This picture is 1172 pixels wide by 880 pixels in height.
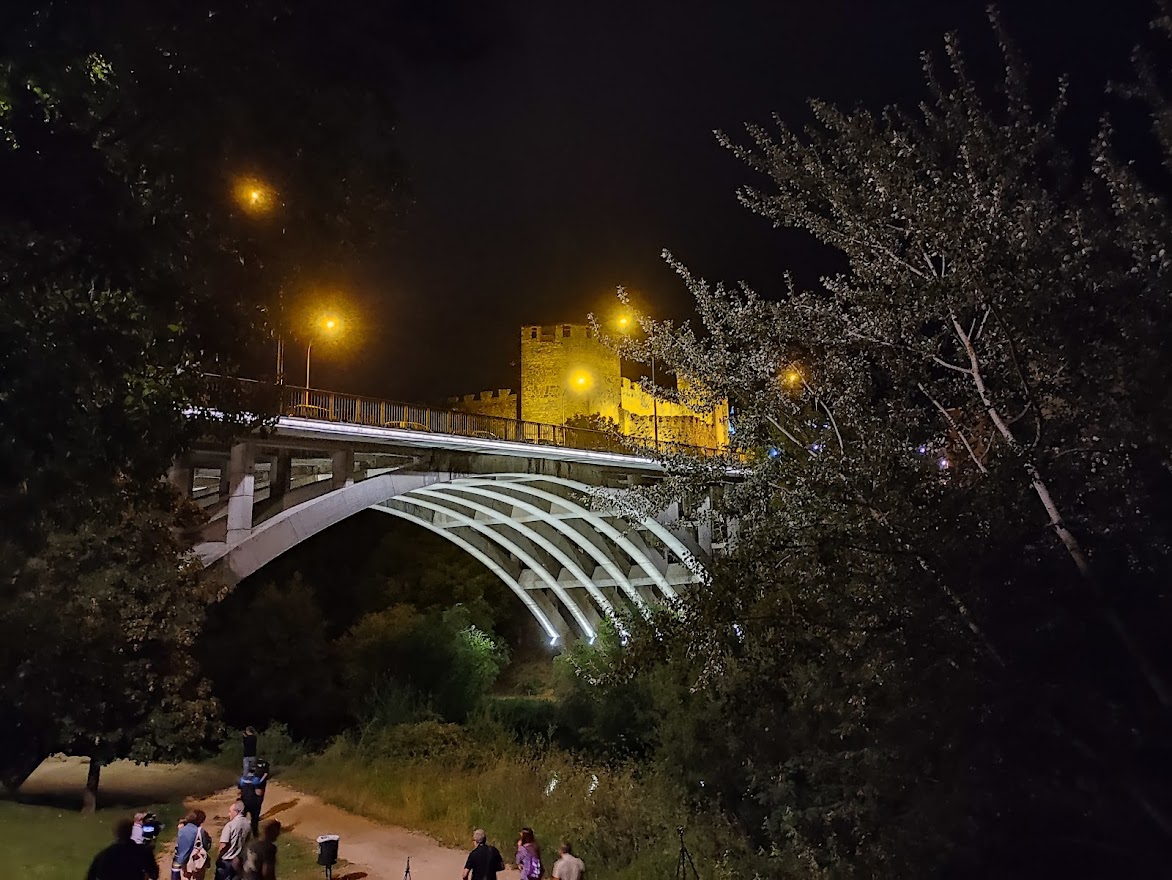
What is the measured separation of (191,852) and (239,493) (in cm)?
795

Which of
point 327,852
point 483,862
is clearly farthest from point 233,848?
point 483,862

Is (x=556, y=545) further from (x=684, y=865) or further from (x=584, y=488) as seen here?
(x=684, y=865)

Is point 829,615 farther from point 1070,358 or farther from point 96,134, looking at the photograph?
point 96,134

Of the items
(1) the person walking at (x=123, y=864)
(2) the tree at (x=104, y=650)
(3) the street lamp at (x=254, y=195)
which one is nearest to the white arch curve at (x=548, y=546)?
(2) the tree at (x=104, y=650)

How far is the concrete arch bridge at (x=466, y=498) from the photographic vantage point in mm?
13508

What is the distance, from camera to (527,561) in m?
33.5

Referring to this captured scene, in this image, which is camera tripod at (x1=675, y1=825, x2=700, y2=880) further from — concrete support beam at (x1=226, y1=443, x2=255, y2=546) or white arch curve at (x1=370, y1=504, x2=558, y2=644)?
white arch curve at (x1=370, y1=504, x2=558, y2=644)

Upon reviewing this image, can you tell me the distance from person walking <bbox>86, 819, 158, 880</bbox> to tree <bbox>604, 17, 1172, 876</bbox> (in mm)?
3718

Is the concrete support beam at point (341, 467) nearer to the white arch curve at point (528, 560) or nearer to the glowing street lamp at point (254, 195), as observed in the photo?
the glowing street lamp at point (254, 195)

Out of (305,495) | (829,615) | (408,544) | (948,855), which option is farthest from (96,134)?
(408,544)

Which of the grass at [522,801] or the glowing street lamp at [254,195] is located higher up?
the glowing street lamp at [254,195]

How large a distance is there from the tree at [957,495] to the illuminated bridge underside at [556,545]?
60.0 ft

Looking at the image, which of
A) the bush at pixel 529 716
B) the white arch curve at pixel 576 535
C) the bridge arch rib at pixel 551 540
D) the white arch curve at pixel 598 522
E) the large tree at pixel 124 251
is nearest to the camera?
the large tree at pixel 124 251

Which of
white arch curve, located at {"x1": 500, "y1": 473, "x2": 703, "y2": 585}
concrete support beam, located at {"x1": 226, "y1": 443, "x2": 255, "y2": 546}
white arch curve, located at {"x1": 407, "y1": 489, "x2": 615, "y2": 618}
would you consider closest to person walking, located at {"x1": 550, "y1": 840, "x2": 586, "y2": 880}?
white arch curve, located at {"x1": 500, "y1": 473, "x2": 703, "y2": 585}
